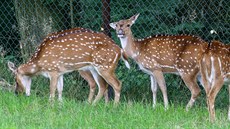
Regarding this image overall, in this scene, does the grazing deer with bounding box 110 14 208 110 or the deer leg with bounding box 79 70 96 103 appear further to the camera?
the deer leg with bounding box 79 70 96 103

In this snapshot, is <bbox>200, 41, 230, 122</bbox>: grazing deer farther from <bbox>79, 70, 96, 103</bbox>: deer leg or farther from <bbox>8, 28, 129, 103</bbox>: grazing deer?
<bbox>79, 70, 96, 103</bbox>: deer leg

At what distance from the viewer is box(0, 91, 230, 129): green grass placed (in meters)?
8.42

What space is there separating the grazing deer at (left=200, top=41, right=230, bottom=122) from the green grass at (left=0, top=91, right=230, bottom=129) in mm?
380

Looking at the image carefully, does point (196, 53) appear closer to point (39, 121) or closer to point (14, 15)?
point (39, 121)

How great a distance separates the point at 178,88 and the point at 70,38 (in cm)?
229

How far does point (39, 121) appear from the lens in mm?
8594

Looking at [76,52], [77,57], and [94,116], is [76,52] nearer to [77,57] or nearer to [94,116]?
[77,57]

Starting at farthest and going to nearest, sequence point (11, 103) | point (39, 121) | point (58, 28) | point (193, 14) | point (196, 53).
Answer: point (58, 28)
point (193, 14)
point (196, 53)
point (11, 103)
point (39, 121)

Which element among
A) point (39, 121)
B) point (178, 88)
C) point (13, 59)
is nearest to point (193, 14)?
point (178, 88)

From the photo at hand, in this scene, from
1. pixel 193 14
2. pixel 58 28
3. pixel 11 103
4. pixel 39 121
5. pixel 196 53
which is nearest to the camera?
pixel 39 121

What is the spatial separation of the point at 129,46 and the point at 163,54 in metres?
0.67

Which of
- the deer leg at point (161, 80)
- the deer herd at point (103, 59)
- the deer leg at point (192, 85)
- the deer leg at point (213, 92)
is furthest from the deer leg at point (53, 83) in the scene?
the deer leg at point (213, 92)

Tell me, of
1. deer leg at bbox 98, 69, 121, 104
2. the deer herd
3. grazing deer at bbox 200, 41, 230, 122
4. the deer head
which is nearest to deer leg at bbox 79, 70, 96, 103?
the deer herd

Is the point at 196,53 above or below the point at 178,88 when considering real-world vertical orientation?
above
